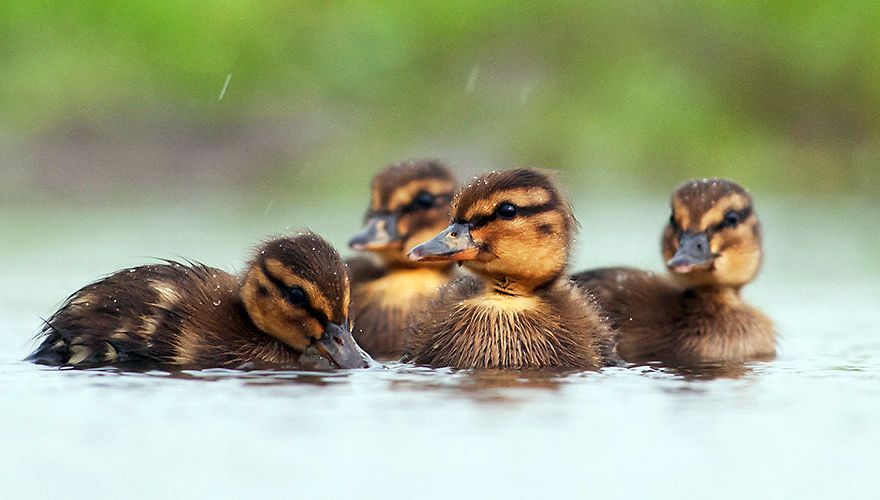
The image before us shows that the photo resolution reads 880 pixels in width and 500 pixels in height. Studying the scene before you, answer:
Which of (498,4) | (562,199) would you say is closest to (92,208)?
(498,4)

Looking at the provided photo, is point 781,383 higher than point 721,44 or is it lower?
lower

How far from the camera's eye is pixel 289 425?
5559 mm

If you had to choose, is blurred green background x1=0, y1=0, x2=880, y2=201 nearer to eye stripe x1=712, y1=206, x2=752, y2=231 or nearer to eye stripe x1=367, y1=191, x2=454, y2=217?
eye stripe x1=367, y1=191, x2=454, y2=217

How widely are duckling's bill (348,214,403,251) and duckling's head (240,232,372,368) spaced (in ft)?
4.94

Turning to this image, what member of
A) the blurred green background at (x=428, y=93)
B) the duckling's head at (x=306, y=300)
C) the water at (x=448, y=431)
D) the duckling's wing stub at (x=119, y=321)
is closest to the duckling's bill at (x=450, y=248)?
the duckling's head at (x=306, y=300)

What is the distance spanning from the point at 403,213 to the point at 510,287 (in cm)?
162

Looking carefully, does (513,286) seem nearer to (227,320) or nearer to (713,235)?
(227,320)

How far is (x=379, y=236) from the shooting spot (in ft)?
28.1

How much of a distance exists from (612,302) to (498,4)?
8180mm

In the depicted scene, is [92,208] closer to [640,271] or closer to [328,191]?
[328,191]

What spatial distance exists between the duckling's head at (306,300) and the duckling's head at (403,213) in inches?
62.4

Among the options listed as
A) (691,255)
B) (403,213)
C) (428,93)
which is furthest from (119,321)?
(428,93)

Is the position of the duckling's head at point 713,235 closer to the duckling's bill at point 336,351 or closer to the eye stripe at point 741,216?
the eye stripe at point 741,216

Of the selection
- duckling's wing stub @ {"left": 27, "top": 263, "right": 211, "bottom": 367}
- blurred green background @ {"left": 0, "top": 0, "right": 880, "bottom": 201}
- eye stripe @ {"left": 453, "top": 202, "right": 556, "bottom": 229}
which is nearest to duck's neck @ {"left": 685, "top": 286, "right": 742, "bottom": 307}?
eye stripe @ {"left": 453, "top": 202, "right": 556, "bottom": 229}
